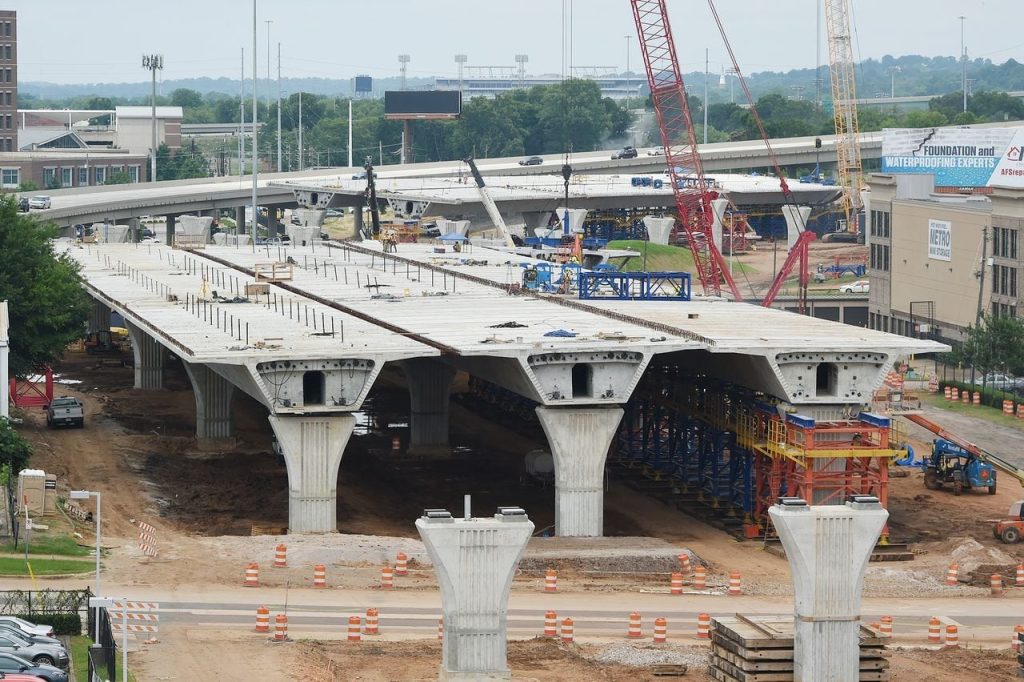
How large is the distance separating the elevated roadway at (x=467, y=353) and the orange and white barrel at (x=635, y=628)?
1618cm

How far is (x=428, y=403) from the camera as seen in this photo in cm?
10469

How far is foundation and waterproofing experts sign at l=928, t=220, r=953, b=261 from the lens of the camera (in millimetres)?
137625

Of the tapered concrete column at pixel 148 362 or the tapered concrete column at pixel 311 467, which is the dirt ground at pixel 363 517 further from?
the tapered concrete column at pixel 311 467

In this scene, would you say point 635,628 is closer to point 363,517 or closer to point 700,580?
point 700,580

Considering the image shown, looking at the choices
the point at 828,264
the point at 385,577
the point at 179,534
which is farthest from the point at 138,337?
the point at 828,264

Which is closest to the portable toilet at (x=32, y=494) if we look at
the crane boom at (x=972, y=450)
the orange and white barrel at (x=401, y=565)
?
the orange and white barrel at (x=401, y=565)

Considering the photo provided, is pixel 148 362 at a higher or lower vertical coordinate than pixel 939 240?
lower

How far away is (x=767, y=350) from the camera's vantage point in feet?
267

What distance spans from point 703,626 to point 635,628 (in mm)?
2272

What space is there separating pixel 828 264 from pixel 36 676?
152812 mm

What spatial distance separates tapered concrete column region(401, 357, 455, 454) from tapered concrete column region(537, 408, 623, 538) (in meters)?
24.0

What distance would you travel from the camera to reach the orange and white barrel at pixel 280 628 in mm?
60812

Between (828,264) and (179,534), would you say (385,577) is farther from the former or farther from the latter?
(828,264)

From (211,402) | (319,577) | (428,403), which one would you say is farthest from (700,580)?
(211,402)
